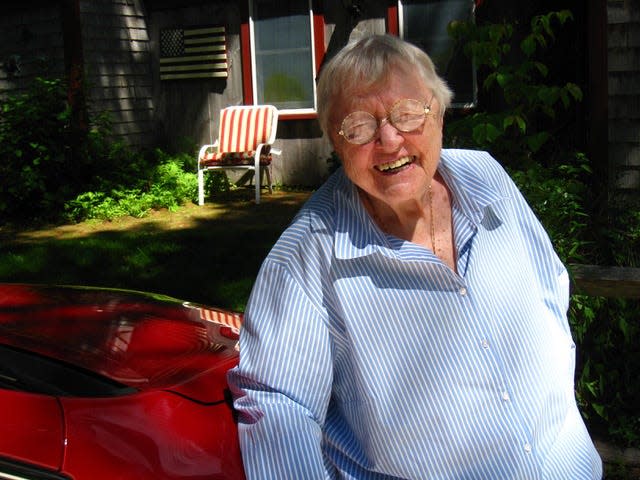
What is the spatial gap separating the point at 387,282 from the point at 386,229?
216 millimetres

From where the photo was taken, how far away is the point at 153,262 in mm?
6395

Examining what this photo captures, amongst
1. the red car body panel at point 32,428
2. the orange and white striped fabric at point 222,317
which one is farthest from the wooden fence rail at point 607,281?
the red car body panel at point 32,428

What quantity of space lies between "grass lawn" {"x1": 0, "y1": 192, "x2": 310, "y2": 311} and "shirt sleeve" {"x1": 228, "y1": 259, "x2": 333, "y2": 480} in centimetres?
336

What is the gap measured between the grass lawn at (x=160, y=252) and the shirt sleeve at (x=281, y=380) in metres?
3.36

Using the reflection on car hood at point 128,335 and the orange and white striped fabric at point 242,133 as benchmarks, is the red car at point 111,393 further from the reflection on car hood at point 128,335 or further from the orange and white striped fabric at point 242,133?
the orange and white striped fabric at point 242,133

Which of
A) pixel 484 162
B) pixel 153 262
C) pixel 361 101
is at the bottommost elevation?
pixel 153 262

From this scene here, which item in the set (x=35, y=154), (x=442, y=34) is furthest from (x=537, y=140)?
(x=35, y=154)

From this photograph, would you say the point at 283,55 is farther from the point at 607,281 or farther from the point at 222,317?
the point at 222,317

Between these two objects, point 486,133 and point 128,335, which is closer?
point 128,335

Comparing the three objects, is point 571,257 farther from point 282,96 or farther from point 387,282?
point 282,96

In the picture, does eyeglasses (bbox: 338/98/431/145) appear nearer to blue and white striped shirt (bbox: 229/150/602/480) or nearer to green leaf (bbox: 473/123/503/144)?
blue and white striped shirt (bbox: 229/150/602/480)

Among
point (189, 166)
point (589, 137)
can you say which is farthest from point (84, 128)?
point (589, 137)

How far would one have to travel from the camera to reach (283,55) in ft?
33.3

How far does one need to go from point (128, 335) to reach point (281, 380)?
518 millimetres
